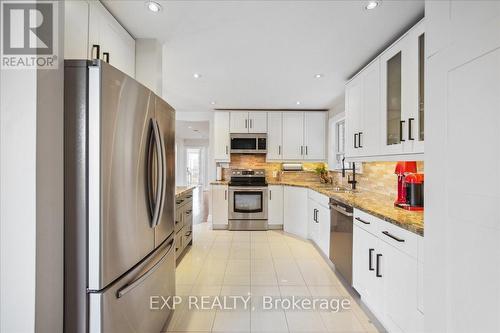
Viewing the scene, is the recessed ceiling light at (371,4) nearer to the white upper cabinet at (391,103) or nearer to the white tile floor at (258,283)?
the white upper cabinet at (391,103)

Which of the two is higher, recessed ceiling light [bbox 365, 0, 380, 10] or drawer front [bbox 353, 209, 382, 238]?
recessed ceiling light [bbox 365, 0, 380, 10]

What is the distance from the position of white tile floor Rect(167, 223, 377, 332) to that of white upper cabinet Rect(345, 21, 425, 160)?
1456 mm

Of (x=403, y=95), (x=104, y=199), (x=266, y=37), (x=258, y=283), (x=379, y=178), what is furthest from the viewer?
(x=379, y=178)

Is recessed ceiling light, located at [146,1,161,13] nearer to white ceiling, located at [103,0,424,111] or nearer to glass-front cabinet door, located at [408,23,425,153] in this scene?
white ceiling, located at [103,0,424,111]

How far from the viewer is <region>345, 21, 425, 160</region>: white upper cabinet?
1.89 m

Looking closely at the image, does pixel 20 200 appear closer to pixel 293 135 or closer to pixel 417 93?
pixel 417 93

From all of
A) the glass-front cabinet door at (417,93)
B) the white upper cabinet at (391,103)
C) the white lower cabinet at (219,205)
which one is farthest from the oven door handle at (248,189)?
the glass-front cabinet door at (417,93)

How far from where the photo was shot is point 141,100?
1485mm

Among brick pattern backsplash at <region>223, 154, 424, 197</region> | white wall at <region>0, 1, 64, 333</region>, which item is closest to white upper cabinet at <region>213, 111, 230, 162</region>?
brick pattern backsplash at <region>223, 154, 424, 197</region>

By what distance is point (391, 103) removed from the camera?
7.32 feet

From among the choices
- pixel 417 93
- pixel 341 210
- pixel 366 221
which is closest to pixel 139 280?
pixel 366 221

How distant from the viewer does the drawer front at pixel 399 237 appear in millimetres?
1554

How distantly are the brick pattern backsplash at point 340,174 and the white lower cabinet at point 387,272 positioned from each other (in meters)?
0.84

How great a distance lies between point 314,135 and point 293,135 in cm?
43
